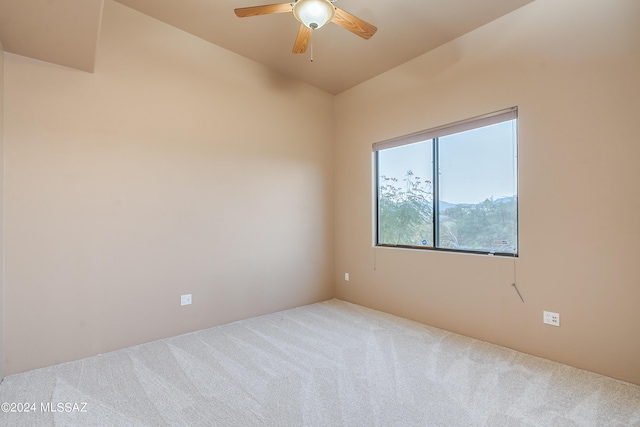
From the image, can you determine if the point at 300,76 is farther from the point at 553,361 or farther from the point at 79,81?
the point at 553,361

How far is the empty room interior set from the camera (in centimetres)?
216

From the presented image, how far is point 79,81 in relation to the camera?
2467 mm

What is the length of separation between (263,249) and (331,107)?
2274 millimetres

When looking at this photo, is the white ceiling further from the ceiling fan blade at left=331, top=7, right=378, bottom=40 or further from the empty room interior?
the ceiling fan blade at left=331, top=7, right=378, bottom=40

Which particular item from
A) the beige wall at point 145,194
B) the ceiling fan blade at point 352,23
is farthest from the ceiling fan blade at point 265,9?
the beige wall at point 145,194

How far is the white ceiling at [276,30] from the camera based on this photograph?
1.94 m

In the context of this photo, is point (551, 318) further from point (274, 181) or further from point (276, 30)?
point (276, 30)

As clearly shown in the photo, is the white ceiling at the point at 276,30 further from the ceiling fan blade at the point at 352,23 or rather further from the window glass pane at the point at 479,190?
the window glass pane at the point at 479,190

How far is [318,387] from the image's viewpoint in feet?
6.73

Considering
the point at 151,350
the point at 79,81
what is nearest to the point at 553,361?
the point at 151,350

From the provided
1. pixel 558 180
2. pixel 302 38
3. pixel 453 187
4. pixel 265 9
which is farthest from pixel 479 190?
pixel 265 9

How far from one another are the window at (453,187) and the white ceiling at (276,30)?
0.90 m

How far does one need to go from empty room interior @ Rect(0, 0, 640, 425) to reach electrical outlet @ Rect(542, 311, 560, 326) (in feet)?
0.08

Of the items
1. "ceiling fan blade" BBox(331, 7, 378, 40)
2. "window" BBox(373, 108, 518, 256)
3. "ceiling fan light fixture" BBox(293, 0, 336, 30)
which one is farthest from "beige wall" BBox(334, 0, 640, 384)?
"ceiling fan light fixture" BBox(293, 0, 336, 30)
